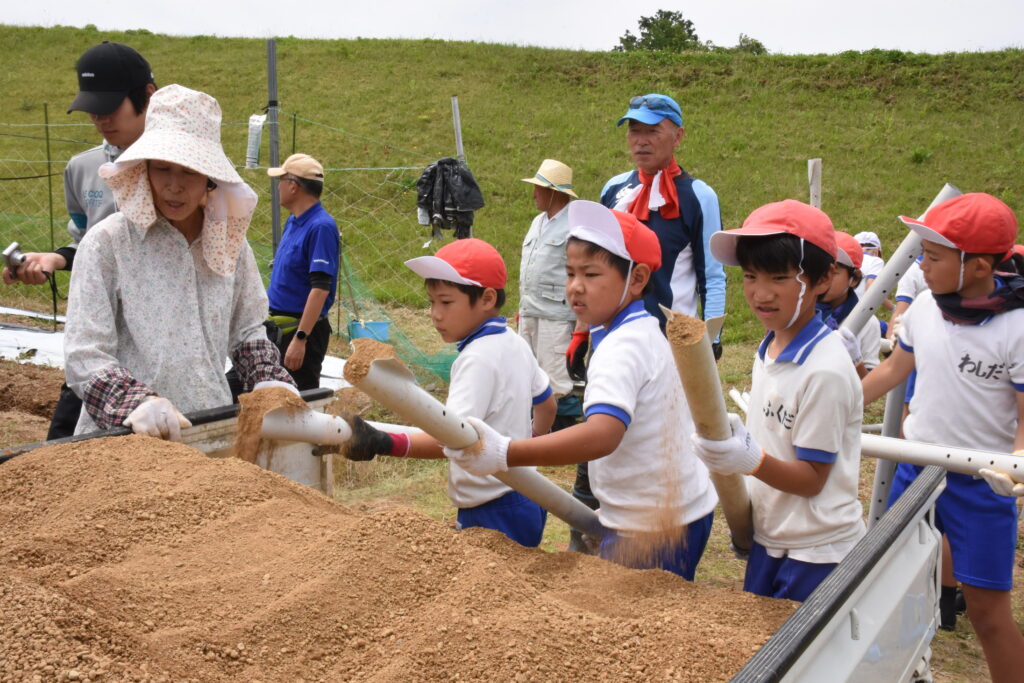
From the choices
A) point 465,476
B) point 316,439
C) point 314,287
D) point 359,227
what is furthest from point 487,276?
point 359,227

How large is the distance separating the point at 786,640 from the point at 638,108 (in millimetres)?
3305

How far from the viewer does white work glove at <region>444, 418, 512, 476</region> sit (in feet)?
6.40

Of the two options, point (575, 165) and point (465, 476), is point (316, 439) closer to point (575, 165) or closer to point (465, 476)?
point (465, 476)

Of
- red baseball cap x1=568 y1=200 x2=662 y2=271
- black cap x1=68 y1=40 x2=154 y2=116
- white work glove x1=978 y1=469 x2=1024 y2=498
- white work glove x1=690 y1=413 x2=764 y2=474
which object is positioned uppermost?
black cap x1=68 y1=40 x2=154 y2=116

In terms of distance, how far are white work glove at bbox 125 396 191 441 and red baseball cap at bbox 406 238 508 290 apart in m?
0.78

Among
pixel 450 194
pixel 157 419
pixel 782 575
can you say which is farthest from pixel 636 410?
pixel 450 194

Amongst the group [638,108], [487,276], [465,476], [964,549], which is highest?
[638,108]

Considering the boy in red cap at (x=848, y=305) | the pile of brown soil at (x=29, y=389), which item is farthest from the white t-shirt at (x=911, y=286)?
the pile of brown soil at (x=29, y=389)

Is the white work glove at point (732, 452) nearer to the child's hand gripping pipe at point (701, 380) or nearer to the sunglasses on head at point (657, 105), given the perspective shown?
the child's hand gripping pipe at point (701, 380)

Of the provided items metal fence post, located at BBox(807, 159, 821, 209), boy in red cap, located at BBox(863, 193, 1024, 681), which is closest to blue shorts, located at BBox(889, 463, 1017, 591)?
boy in red cap, located at BBox(863, 193, 1024, 681)

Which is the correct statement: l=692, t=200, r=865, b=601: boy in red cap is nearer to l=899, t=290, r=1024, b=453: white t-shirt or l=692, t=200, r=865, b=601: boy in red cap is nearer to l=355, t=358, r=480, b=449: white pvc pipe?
l=355, t=358, r=480, b=449: white pvc pipe

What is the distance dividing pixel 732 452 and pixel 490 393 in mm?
888

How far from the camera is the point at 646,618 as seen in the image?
170cm

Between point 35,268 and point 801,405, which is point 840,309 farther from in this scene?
point 35,268
